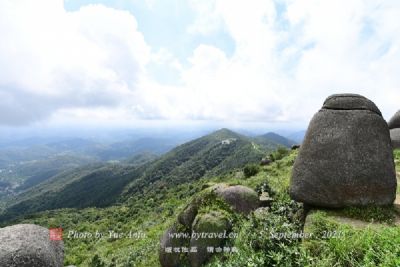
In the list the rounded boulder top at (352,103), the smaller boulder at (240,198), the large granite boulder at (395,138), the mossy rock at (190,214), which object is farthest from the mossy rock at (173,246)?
the large granite boulder at (395,138)

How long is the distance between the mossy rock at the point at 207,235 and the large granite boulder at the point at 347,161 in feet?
13.0

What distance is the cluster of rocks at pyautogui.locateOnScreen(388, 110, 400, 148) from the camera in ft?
125

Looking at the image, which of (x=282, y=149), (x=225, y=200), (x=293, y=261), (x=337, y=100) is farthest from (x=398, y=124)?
(x=293, y=261)

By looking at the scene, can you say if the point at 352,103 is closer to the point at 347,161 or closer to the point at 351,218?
the point at 347,161

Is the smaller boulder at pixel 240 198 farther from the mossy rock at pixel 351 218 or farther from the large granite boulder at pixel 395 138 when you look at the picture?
the large granite boulder at pixel 395 138

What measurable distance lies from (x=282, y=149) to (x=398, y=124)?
2166 cm

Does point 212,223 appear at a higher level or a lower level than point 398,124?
lower

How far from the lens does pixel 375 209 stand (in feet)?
44.0

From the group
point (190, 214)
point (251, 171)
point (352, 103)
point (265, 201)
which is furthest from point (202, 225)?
point (251, 171)

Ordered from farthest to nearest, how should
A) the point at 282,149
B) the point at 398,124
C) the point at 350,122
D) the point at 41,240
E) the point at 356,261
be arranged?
the point at 282,149 < the point at 398,124 < the point at 41,240 < the point at 350,122 < the point at 356,261

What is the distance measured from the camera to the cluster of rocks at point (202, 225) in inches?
571

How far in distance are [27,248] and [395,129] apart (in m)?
44.3

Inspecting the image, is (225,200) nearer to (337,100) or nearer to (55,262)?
(337,100)

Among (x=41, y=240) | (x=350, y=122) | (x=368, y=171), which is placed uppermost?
(x=350, y=122)
